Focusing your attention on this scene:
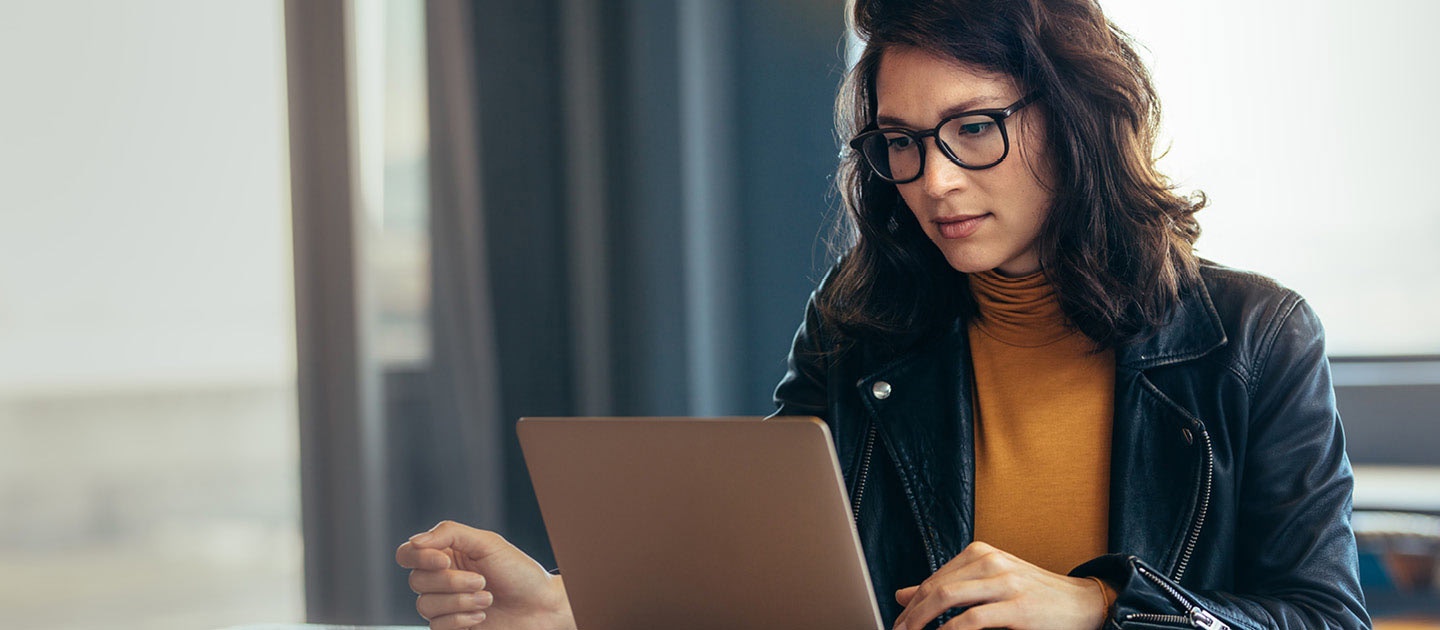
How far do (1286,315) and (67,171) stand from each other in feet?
7.69

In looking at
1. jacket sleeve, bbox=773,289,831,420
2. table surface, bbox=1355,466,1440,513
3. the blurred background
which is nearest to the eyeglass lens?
jacket sleeve, bbox=773,289,831,420

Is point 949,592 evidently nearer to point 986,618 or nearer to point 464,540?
point 986,618

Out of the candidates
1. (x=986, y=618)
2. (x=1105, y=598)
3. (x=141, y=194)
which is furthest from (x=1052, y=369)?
(x=141, y=194)

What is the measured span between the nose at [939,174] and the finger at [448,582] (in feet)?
1.98

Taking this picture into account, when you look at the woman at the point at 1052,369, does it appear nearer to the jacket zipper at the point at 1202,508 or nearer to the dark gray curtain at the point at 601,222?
the jacket zipper at the point at 1202,508

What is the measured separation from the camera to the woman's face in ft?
4.20

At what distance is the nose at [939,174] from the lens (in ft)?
4.19

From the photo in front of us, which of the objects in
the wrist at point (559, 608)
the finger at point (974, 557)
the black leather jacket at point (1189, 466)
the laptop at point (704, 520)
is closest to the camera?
the laptop at point (704, 520)

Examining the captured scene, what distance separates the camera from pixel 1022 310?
55.5 inches

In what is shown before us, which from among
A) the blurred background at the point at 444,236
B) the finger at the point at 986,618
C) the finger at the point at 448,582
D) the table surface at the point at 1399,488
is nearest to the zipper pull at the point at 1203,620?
the finger at the point at 986,618

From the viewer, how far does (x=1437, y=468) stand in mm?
2609

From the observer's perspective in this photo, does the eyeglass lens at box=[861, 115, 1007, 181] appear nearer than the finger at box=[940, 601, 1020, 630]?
No

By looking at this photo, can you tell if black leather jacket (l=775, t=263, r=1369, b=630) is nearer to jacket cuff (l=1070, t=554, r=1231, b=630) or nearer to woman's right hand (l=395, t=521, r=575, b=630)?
jacket cuff (l=1070, t=554, r=1231, b=630)

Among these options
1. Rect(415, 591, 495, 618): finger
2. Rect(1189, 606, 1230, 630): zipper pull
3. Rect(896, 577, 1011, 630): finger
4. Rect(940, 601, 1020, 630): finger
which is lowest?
Rect(415, 591, 495, 618): finger
